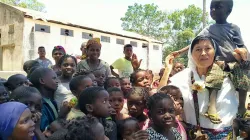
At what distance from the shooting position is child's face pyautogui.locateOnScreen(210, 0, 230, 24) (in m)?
2.92

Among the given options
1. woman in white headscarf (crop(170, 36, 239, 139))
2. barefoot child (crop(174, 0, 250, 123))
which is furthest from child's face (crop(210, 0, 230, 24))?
woman in white headscarf (crop(170, 36, 239, 139))

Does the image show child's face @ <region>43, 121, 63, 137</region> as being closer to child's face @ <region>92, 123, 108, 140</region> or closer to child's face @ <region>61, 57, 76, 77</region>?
child's face @ <region>92, 123, 108, 140</region>

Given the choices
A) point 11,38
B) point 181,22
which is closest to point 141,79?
point 11,38

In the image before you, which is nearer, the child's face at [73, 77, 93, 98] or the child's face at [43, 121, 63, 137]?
the child's face at [43, 121, 63, 137]

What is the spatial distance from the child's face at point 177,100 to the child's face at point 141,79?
1180 mm

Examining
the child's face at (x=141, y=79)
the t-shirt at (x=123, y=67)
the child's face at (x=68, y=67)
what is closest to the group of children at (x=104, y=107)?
the child's face at (x=68, y=67)

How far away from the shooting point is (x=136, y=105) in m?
3.19

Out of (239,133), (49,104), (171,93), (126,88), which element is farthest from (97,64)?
(239,133)

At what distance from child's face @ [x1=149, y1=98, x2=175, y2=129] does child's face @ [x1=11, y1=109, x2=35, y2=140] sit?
1.06 metres

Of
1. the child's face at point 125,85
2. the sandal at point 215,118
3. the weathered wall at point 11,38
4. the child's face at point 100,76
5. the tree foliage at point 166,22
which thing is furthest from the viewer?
the tree foliage at point 166,22

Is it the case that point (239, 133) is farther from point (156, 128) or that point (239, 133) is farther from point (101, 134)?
point (101, 134)

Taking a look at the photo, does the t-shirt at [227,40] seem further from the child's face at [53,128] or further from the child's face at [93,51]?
the child's face at [93,51]

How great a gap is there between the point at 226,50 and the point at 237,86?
39 centimetres

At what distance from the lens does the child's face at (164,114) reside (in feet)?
8.13
